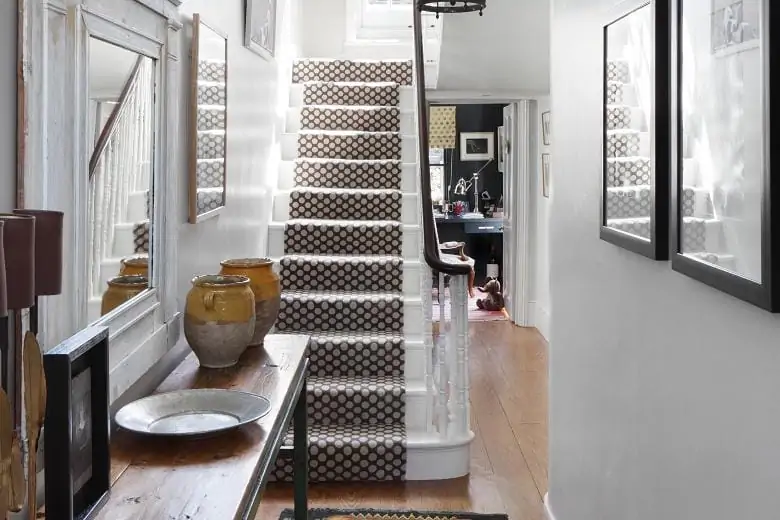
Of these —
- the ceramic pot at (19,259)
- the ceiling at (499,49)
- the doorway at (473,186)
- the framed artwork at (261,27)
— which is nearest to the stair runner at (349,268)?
the ceiling at (499,49)

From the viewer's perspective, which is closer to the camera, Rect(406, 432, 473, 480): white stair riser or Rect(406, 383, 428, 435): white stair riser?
Rect(406, 432, 473, 480): white stair riser

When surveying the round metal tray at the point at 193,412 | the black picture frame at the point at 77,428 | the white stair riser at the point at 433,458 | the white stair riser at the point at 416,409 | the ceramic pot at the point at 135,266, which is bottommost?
the white stair riser at the point at 433,458

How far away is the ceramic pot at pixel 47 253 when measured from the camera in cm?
112

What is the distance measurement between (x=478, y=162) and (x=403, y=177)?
19.1ft

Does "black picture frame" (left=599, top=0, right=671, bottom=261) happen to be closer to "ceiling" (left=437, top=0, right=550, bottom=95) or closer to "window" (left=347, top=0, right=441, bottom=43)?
"ceiling" (left=437, top=0, right=550, bottom=95)

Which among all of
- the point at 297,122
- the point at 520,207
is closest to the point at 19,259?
the point at 297,122

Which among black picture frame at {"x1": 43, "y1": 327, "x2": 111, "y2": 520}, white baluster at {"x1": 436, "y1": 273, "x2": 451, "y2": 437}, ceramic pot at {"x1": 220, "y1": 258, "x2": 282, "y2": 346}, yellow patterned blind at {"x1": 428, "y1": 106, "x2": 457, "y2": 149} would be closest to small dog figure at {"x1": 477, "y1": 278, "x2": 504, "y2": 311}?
yellow patterned blind at {"x1": 428, "y1": 106, "x2": 457, "y2": 149}

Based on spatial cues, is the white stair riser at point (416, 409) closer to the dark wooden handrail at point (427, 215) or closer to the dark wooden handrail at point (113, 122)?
the dark wooden handrail at point (427, 215)

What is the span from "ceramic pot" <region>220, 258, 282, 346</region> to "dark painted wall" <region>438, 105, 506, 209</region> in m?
8.34

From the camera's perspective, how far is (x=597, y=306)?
2.47 metres

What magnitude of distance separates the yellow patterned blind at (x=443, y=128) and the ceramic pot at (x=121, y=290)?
27.4 ft

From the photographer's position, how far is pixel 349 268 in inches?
177

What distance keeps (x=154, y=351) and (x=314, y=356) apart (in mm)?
1983

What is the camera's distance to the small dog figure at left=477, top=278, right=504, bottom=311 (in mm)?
8437
